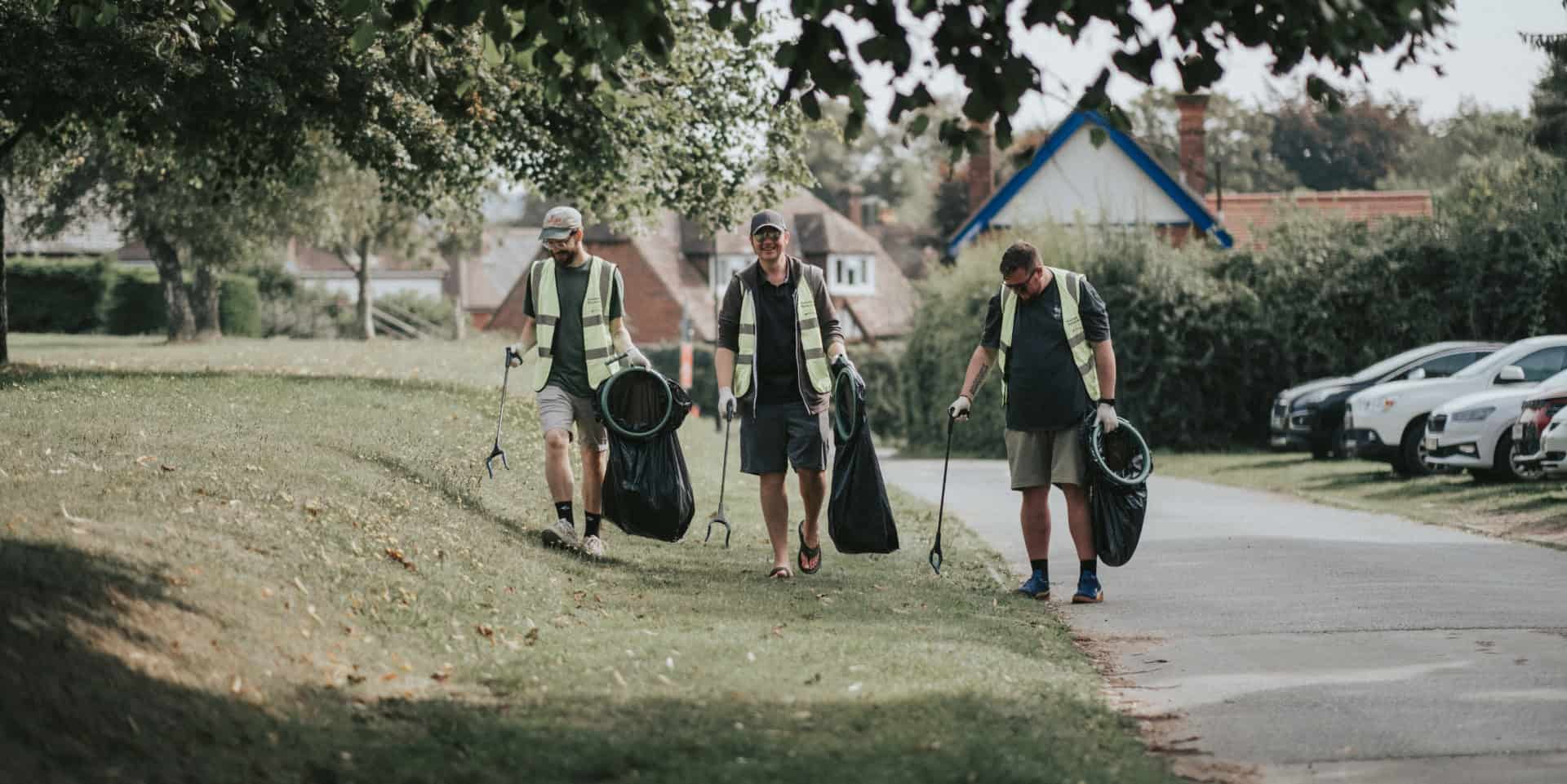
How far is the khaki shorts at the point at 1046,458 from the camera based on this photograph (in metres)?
10.2

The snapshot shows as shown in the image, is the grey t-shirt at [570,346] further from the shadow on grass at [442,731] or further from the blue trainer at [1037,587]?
A: the shadow on grass at [442,731]

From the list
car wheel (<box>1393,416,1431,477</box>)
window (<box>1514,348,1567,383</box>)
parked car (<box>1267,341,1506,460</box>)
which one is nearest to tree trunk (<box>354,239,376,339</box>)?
parked car (<box>1267,341,1506,460</box>)

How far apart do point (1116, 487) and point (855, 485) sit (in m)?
1.47

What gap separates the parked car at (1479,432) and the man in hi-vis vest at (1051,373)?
10.6 metres

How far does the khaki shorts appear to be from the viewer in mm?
10188

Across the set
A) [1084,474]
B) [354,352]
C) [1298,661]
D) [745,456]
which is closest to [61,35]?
[745,456]

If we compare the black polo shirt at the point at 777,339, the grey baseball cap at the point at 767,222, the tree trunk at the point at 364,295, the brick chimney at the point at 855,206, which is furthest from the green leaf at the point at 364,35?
the brick chimney at the point at 855,206

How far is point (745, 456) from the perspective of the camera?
10.5 metres

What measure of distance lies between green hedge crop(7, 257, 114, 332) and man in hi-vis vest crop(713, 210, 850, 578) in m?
49.3

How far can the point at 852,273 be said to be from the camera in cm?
8019

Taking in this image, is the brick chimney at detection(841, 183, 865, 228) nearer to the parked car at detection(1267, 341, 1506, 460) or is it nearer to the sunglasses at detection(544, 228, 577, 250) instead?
the parked car at detection(1267, 341, 1506, 460)

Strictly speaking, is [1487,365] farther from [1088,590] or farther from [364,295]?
[364,295]

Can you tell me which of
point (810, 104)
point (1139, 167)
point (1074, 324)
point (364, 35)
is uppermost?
point (1139, 167)

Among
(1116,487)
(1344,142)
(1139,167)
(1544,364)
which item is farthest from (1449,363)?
(1344,142)
